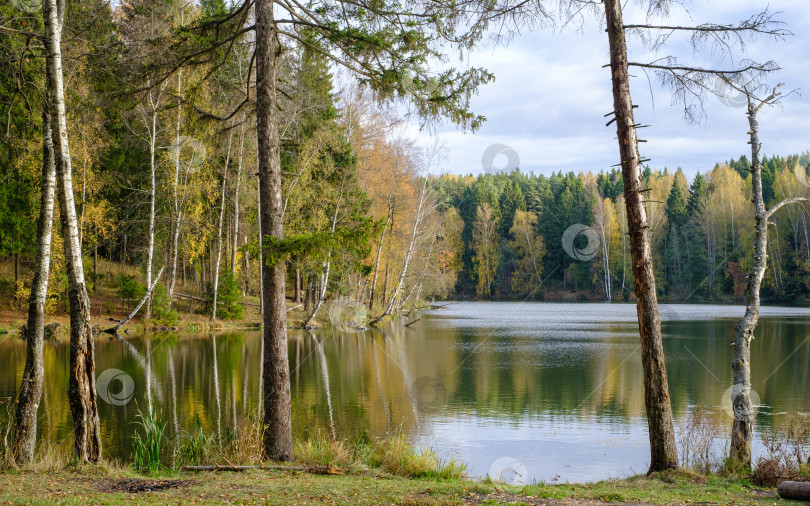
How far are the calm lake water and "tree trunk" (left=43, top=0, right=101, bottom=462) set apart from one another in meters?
1.75

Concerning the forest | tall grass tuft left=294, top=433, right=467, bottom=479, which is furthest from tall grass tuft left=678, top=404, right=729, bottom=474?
tall grass tuft left=294, top=433, right=467, bottom=479

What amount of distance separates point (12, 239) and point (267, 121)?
2301 centimetres

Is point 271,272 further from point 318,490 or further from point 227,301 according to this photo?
point 227,301

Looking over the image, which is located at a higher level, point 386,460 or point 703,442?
point 386,460

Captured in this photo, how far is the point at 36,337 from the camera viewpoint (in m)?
7.52

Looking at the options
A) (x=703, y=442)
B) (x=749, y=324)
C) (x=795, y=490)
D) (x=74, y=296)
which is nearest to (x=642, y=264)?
(x=749, y=324)

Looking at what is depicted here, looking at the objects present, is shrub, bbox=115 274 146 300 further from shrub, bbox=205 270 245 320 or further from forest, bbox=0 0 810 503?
shrub, bbox=205 270 245 320

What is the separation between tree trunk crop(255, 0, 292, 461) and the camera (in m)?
8.23

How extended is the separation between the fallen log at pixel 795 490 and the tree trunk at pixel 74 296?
7103 millimetres

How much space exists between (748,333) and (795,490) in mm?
3240

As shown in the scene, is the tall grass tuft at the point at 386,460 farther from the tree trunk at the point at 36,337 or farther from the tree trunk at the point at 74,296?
the tree trunk at the point at 36,337

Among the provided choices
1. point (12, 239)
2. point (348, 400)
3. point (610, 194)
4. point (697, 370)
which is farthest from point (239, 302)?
point (610, 194)

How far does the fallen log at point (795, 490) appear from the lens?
584 centimetres

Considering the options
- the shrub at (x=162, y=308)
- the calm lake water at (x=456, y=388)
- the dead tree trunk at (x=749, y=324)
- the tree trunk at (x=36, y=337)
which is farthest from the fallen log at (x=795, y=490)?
the shrub at (x=162, y=308)
